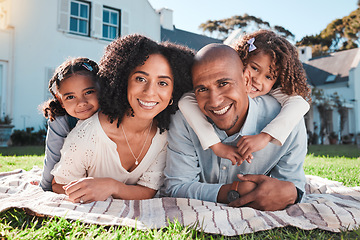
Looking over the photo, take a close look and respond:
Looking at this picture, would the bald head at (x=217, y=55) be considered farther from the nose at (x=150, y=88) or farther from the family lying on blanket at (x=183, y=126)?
the nose at (x=150, y=88)

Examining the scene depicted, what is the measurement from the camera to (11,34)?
34.0 feet

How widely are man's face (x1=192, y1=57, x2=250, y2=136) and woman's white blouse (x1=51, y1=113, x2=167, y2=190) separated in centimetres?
56

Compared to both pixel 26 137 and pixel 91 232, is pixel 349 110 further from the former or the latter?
pixel 91 232

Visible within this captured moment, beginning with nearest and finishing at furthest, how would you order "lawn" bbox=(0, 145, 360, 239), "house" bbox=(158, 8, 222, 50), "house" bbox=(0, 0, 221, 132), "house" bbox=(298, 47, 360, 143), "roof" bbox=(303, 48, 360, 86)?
1. "lawn" bbox=(0, 145, 360, 239)
2. "house" bbox=(0, 0, 221, 132)
3. "house" bbox=(158, 8, 222, 50)
4. "house" bbox=(298, 47, 360, 143)
5. "roof" bbox=(303, 48, 360, 86)

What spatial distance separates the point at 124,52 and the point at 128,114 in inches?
19.6

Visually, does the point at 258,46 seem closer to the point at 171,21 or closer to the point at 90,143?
the point at 90,143

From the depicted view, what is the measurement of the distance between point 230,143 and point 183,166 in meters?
0.42

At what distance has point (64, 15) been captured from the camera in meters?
11.2

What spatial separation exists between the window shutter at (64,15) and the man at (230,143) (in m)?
10.1

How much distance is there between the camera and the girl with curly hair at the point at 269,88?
2.20 metres

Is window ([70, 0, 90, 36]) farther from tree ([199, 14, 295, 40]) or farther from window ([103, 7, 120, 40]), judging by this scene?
tree ([199, 14, 295, 40])

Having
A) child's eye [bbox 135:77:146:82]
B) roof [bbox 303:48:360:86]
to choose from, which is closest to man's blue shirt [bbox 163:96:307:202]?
child's eye [bbox 135:77:146:82]

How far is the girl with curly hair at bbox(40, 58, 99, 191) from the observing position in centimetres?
268

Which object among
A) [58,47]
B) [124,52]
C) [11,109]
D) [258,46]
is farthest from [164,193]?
[58,47]
